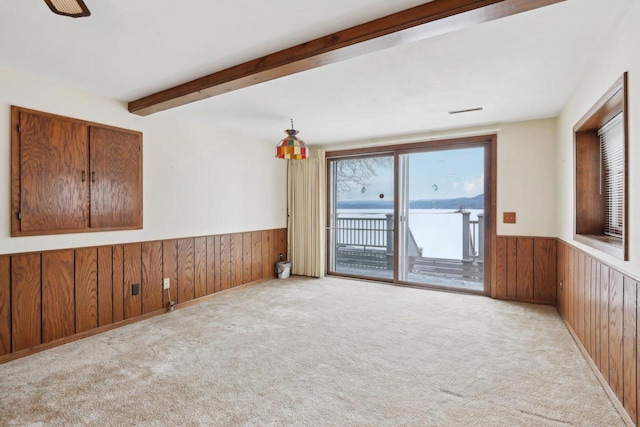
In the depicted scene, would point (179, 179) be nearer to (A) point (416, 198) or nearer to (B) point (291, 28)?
(B) point (291, 28)

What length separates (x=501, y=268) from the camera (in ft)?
14.1

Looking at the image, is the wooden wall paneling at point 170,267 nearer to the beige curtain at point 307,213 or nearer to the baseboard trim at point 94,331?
the baseboard trim at point 94,331

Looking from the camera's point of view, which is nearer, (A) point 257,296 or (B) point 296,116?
(B) point 296,116

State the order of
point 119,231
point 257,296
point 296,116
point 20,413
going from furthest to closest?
point 257,296 < point 296,116 < point 119,231 < point 20,413

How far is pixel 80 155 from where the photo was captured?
3.08 meters

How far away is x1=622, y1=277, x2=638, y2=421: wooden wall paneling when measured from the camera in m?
1.76

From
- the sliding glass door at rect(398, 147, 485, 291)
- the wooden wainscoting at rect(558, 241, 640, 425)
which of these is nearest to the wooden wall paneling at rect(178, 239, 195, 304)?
the sliding glass door at rect(398, 147, 485, 291)

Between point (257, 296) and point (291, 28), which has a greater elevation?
point (291, 28)

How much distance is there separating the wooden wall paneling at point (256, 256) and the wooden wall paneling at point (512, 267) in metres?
3.60

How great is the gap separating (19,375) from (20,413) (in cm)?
61

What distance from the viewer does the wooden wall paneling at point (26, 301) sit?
2.67 meters

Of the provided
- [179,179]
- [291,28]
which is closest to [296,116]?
[179,179]

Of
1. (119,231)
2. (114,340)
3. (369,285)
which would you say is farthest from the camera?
(369,285)

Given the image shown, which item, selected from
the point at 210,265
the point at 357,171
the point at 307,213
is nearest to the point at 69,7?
the point at 210,265
